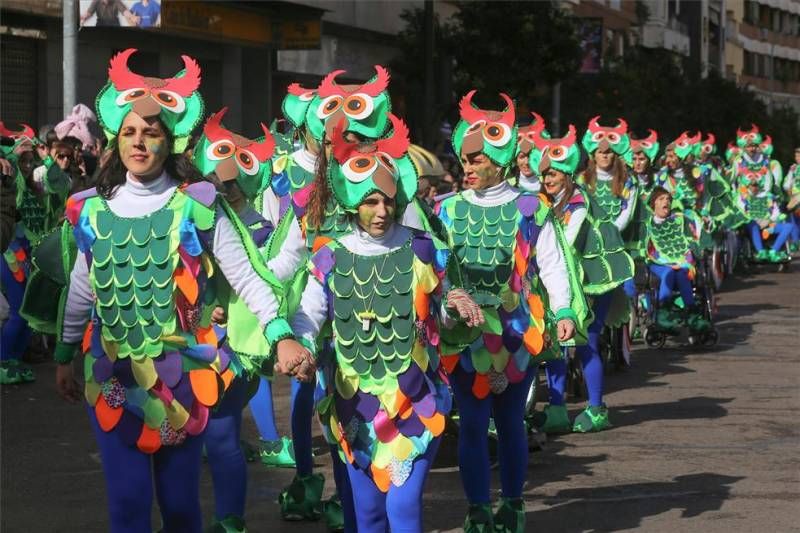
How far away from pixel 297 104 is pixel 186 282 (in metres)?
3.24

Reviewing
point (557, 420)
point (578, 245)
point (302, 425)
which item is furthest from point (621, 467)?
point (302, 425)

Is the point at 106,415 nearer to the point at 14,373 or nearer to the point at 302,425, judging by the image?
the point at 302,425

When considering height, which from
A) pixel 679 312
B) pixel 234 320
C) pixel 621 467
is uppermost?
pixel 234 320

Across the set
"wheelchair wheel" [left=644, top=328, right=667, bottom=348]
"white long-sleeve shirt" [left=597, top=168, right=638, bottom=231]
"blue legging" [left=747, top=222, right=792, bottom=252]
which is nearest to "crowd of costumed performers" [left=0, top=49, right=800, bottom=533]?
"white long-sleeve shirt" [left=597, top=168, right=638, bottom=231]

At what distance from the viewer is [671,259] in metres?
16.8

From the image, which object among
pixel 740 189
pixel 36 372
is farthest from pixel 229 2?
pixel 36 372

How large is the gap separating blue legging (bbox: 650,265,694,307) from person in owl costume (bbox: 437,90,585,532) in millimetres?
Result: 8691

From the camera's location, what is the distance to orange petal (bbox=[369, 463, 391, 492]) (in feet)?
20.5

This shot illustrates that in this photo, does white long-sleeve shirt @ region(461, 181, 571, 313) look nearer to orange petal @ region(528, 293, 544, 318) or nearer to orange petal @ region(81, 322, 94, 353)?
orange petal @ region(528, 293, 544, 318)

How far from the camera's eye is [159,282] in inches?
235

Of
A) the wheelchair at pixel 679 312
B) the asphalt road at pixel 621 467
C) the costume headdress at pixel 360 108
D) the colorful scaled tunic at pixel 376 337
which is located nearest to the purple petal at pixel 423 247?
the colorful scaled tunic at pixel 376 337

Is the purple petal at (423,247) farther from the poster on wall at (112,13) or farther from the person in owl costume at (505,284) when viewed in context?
the poster on wall at (112,13)

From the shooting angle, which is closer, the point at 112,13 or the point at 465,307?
the point at 465,307

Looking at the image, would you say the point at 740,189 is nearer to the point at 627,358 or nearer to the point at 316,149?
the point at 627,358
